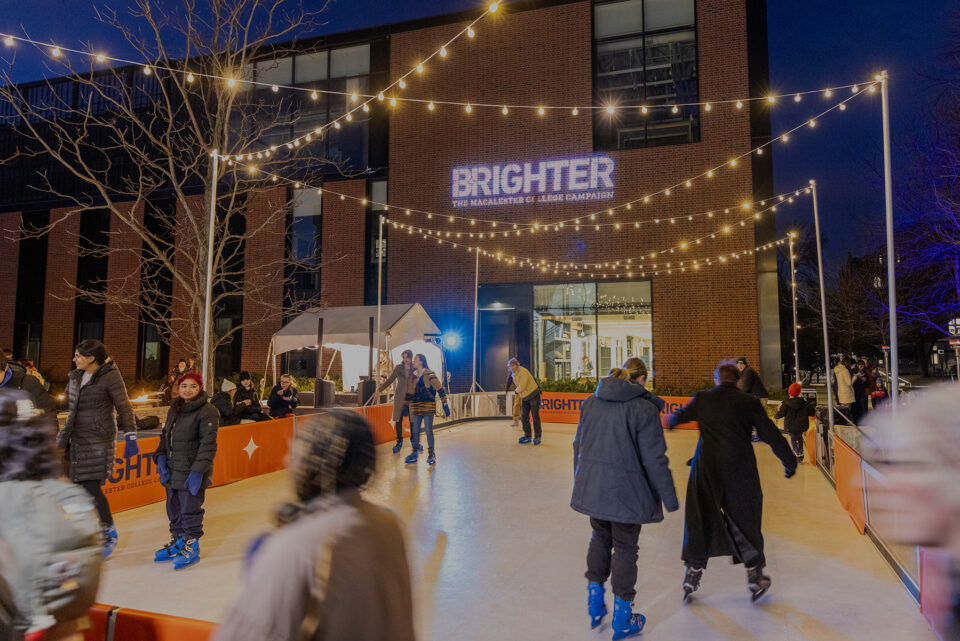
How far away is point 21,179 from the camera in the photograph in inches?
964

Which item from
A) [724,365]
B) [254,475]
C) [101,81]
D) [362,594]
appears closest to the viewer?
[362,594]

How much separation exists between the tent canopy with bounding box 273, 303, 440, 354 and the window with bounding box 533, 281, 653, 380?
452cm

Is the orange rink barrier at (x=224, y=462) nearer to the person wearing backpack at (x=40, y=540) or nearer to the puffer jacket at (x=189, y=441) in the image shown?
the puffer jacket at (x=189, y=441)

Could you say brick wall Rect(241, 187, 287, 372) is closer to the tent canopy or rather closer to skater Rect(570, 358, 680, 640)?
the tent canopy

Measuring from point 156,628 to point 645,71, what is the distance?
1943 cm

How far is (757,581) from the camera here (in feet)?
13.4

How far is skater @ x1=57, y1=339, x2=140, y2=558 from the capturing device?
190 inches

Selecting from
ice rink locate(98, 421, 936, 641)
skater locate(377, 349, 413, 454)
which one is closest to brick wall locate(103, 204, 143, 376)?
Answer: skater locate(377, 349, 413, 454)

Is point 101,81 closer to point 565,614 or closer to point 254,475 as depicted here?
point 254,475

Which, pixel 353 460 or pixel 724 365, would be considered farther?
pixel 724 365

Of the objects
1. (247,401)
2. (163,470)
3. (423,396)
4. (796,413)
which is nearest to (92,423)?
(163,470)

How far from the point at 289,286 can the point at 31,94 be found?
13492 millimetres

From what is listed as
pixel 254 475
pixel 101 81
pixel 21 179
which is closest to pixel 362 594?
pixel 254 475

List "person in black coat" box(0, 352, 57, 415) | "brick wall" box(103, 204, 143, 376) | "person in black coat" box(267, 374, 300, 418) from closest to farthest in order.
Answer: "person in black coat" box(0, 352, 57, 415) < "person in black coat" box(267, 374, 300, 418) < "brick wall" box(103, 204, 143, 376)
